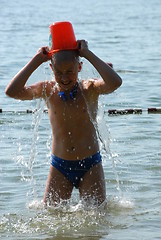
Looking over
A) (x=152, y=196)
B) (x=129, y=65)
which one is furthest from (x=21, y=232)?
(x=129, y=65)

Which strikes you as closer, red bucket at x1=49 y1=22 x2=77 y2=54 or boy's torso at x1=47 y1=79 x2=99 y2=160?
red bucket at x1=49 y1=22 x2=77 y2=54

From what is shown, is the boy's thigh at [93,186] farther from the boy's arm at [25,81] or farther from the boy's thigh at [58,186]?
the boy's arm at [25,81]

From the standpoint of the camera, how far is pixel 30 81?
658 centimetres

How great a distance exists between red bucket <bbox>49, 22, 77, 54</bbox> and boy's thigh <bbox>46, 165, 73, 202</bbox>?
3.50 feet

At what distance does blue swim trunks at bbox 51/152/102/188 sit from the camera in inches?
238

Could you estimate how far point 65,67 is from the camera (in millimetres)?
5781

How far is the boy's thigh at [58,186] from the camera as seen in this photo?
6.10 m

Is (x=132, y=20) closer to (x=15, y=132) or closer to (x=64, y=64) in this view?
(x=15, y=132)

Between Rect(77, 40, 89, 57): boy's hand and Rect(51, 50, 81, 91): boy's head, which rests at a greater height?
Rect(77, 40, 89, 57): boy's hand

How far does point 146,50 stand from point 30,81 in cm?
1413

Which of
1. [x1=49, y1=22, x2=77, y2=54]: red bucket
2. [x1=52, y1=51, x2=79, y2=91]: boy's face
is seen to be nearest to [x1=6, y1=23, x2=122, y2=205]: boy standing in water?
[x1=52, y1=51, x2=79, y2=91]: boy's face

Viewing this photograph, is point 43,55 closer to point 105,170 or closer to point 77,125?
point 77,125

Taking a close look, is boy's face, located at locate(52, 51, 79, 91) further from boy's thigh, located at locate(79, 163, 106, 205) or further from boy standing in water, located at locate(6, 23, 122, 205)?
boy's thigh, located at locate(79, 163, 106, 205)

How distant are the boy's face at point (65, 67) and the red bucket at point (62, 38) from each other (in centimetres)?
5
